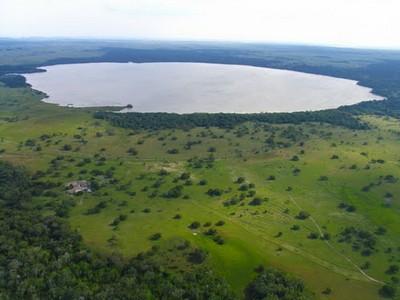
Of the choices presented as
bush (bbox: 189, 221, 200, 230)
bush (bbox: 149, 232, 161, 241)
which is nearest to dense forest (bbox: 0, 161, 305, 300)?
bush (bbox: 149, 232, 161, 241)

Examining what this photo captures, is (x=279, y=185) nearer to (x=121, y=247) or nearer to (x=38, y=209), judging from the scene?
(x=121, y=247)

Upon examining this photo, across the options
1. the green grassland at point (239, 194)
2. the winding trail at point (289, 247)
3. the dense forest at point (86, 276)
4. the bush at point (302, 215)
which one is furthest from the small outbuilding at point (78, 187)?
the bush at point (302, 215)

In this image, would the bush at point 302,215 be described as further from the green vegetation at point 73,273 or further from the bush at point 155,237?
the bush at point 155,237

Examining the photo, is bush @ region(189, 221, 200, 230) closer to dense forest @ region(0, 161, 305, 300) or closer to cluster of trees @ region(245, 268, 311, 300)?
dense forest @ region(0, 161, 305, 300)

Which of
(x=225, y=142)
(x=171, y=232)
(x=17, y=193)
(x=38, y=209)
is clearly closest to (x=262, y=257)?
(x=171, y=232)

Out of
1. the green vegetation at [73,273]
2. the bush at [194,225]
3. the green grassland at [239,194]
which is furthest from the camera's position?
the bush at [194,225]

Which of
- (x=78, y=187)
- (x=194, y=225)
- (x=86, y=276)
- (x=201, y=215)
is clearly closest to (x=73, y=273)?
(x=86, y=276)

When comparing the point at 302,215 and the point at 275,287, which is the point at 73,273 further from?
the point at 302,215
